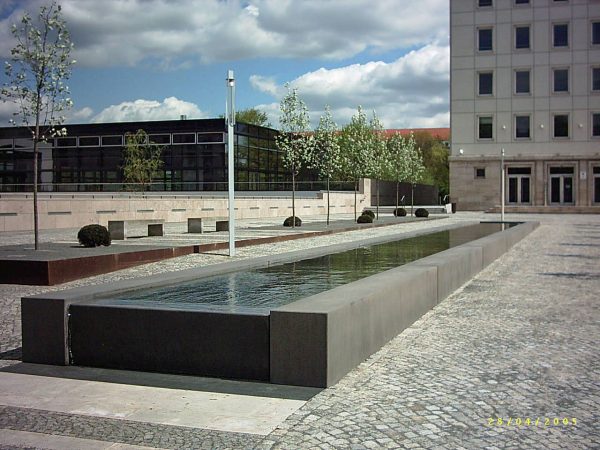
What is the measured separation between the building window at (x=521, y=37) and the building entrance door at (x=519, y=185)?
1156 centimetres

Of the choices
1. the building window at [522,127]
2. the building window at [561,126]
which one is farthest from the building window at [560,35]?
the building window at [522,127]

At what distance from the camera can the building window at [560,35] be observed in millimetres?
65688

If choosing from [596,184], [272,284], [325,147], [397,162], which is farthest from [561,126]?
[272,284]

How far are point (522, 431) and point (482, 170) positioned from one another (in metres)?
64.3

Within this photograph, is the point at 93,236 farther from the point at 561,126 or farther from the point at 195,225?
the point at 561,126

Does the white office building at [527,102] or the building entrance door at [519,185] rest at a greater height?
the white office building at [527,102]

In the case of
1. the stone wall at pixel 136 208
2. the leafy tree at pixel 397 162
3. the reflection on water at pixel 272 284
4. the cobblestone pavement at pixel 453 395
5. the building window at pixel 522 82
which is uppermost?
the building window at pixel 522 82

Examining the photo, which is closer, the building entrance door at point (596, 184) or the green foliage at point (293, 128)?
the green foliage at point (293, 128)

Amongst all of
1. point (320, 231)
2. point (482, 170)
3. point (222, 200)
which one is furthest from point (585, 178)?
point (320, 231)

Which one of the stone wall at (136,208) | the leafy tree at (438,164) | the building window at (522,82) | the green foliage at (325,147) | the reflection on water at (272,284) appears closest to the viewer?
the reflection on water at (272,284)

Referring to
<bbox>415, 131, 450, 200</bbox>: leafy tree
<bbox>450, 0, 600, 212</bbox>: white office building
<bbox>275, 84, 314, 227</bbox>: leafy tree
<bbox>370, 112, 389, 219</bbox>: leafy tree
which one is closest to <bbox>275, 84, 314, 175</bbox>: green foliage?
<bbox>275, 84, 314, 227</bbox>: leafy tree

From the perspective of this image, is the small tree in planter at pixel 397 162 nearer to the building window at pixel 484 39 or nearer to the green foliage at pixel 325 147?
the building window at pixel 484 39

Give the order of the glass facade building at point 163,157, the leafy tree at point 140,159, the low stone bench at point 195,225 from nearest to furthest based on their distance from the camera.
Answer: the low stone bench at point 195,225, the leafy tree at point 140,159, the glass facade building at point 163,157

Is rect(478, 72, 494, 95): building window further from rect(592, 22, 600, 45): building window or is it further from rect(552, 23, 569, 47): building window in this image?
rect(592, 22, 600, 45): building window
